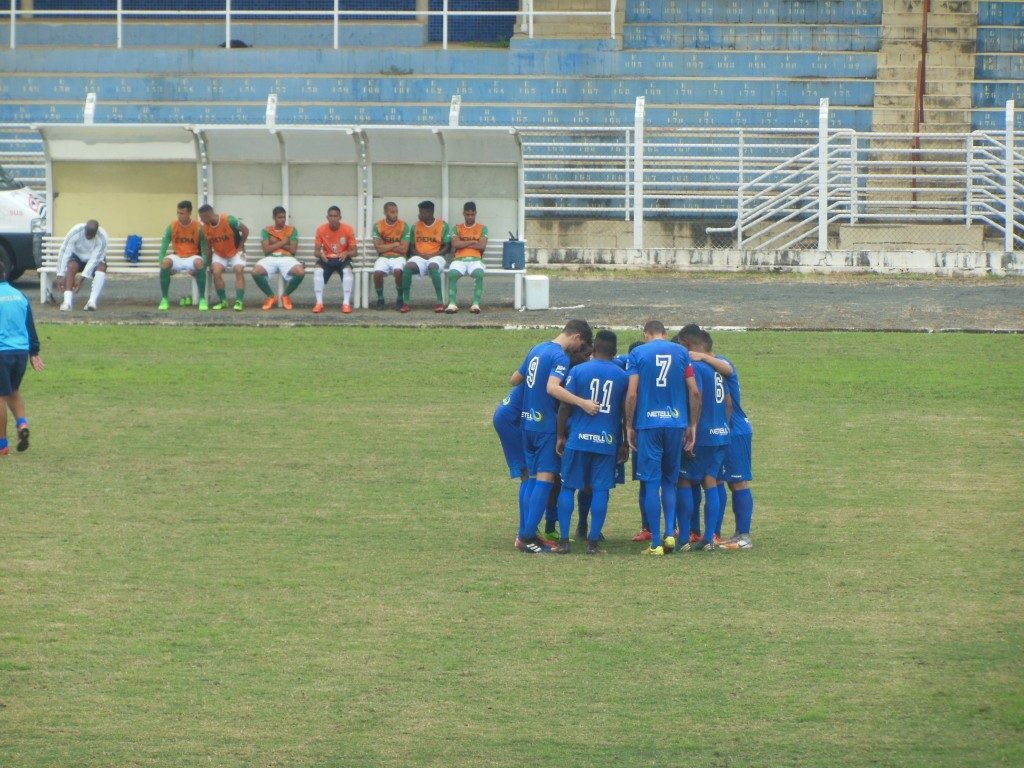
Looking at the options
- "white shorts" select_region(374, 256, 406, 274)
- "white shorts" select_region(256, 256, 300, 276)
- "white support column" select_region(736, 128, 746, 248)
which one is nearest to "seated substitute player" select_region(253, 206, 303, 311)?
"white shorts" select_region(256, 256, 300, 276)

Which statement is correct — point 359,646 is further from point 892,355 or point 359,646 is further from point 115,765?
point 892,355

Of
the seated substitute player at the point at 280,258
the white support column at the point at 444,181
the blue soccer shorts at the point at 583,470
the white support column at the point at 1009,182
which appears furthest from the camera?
the white support column at the point at 1009,182

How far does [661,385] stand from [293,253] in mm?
13328

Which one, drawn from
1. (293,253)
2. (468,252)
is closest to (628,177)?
(468,252)

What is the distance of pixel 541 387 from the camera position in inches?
431

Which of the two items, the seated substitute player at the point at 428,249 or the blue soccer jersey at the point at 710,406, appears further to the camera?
the seated substitute player at the point at 428,249

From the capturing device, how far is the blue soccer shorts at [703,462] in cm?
1105

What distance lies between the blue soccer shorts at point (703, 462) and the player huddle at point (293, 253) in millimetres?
11850

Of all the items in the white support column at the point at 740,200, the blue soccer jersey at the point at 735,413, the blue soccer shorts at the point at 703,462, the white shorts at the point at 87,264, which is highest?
the white support column at the point at 740,200

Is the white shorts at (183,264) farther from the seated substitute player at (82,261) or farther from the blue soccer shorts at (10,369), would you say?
the blue soccer shorts at (10,369)

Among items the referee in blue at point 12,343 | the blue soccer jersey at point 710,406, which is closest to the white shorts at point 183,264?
the referee in blue at point 12,343

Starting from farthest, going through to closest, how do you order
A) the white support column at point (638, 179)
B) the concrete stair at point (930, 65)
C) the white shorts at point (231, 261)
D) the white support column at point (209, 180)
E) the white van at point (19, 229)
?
the concrete stair at point (930, 65)
the white support column at point (638, 179)
the white van at point (19, 229)
the white support column at point (209, 180)
the white shorts at point (231, 261)

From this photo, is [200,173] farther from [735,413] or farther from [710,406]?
[710,406]

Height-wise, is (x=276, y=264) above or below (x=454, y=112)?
below
